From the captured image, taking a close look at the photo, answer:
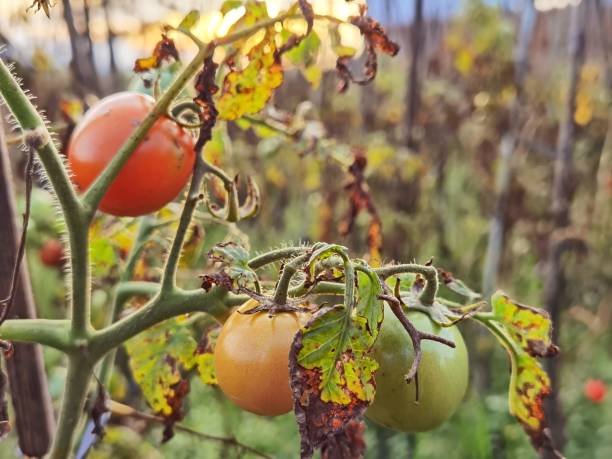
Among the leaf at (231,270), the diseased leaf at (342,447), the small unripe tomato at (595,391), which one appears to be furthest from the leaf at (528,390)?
the small unripe tomato at (595,391)

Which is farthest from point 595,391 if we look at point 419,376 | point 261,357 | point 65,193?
point 65,193

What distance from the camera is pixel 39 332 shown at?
2.16ft

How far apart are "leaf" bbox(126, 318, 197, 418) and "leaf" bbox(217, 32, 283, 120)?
11.4 inches

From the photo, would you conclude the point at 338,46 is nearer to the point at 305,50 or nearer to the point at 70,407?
the point at 305,50

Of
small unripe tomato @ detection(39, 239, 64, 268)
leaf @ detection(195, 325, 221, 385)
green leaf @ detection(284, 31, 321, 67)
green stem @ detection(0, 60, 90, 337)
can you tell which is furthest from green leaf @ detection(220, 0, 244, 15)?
small unripe tomato @ detection(39, 239, 64, 268)

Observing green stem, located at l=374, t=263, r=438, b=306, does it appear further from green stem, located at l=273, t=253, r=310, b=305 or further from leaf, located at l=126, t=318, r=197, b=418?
leaf, located at l=126, t=318, r=197, b=418

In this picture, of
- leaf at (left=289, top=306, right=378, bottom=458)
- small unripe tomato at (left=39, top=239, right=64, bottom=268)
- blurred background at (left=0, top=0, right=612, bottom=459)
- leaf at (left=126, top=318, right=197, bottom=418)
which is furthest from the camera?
small unripe tomato at (left=39, top=239, right=64, bottom=268)

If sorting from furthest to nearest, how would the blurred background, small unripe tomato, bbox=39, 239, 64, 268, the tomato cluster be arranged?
1. small unripe tomato, bbox=39, 239, 64, 268
2. the blurred background
3. the tomato cluster

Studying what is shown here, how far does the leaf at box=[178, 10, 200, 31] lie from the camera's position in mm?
702

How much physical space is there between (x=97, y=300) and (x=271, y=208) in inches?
95.8

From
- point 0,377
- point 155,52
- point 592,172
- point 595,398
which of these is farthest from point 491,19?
point 0,377

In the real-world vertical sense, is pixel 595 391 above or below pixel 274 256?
below

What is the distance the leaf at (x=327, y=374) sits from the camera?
527 millimetres

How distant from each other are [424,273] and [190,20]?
0.35 meters
